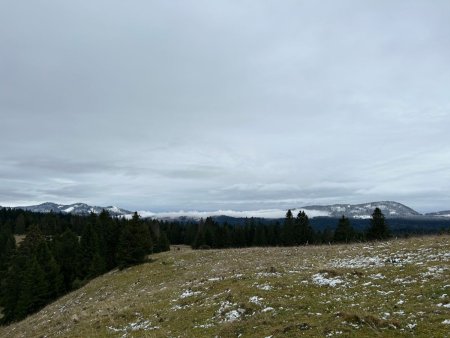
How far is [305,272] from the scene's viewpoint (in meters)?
23.6

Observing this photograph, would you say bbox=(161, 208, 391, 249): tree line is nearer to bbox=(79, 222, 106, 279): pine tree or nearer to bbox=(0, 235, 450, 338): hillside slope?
bbox=(79, 222, 106, 279): pine tree

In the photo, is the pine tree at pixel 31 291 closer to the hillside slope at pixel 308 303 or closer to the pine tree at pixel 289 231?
the hillside slope at pixel 308 303

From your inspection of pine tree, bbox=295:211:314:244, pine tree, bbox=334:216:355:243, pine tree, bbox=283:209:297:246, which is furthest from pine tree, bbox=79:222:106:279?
pine tree, bbox=334:216:355:243

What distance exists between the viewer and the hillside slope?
43.7ft

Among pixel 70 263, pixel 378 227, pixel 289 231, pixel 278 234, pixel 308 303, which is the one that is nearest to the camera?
pixel 308 303

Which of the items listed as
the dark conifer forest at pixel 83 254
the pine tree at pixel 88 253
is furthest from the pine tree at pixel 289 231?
the pine tree at pixel 88 253

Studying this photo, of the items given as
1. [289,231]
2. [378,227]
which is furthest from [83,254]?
[378,227]

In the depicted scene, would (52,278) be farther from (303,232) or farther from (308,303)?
(308,303)

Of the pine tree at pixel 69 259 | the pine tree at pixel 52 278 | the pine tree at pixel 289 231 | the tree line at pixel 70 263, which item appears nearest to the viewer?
the tree line at pixel 70 263

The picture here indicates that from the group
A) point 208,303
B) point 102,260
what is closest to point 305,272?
point 208,303

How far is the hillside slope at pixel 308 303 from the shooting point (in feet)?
43.7

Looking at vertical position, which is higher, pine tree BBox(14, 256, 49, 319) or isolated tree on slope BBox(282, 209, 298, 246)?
isolated tree on slope BBox(282, 209, 298, 246)

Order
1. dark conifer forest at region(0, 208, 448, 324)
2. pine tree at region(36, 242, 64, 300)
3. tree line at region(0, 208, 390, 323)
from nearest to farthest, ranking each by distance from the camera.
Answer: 1. dark conifer forest at region(0, 208, 448, 324)
2. tree line at region(0, 208, 390, 323)
3. pine tree at region(36, 242, 64, 300)

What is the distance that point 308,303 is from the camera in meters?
17.0
